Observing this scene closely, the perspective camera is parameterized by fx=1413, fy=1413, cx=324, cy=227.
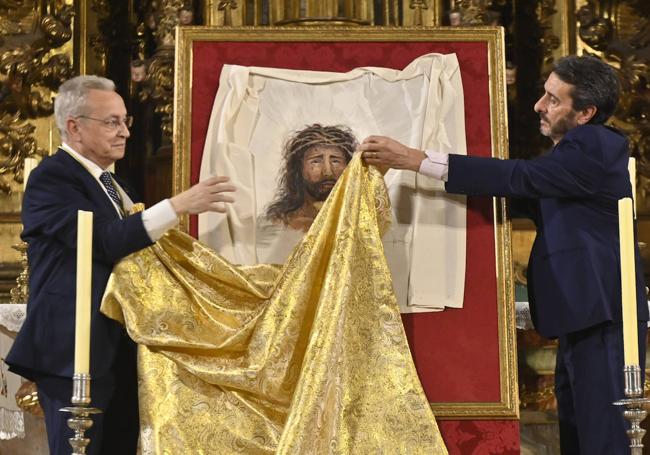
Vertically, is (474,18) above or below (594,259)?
above

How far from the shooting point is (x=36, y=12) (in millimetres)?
6258

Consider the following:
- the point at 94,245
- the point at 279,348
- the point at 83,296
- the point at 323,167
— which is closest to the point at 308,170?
the point at 323,167

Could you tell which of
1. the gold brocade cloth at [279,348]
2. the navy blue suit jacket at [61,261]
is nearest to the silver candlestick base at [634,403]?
the gold brocade cloth at [279,348]

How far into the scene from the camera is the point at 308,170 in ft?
16.3

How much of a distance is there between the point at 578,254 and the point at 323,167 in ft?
3.14

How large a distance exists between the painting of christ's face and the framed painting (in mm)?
299

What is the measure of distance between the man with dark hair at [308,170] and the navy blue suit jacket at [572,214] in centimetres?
44

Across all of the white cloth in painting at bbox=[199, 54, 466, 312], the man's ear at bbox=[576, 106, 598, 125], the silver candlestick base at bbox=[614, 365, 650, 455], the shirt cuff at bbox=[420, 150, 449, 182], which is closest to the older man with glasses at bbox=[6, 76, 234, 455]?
the white cloth in painting at bbox=[199, 54, 466, 312]

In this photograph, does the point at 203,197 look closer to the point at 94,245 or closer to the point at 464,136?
the point at 94,245

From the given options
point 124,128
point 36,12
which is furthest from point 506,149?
point 36,12

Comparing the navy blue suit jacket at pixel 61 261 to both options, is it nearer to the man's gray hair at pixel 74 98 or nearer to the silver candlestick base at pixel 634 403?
Answer: the man's gray hair at pixel 74 98

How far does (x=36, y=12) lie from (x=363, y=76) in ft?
6.30

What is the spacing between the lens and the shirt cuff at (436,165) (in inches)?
187

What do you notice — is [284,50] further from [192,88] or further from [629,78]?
[629,78]
